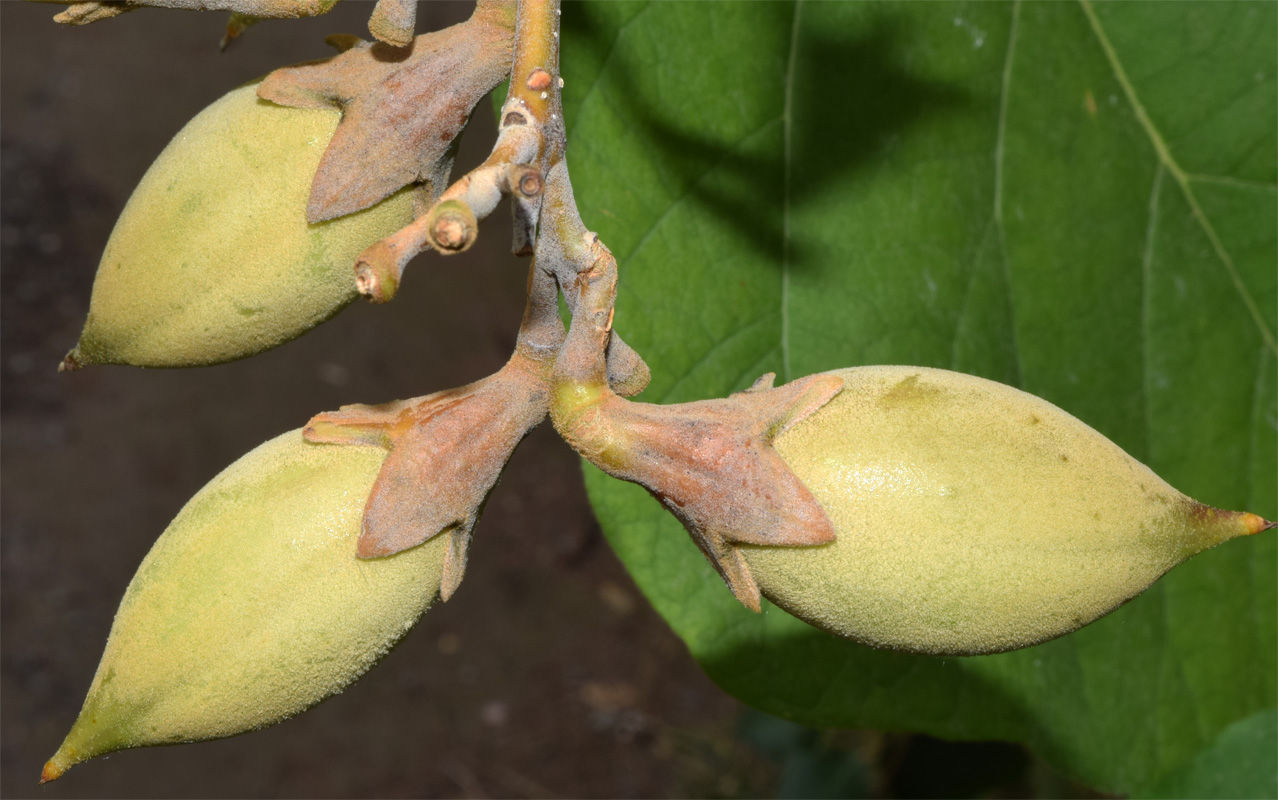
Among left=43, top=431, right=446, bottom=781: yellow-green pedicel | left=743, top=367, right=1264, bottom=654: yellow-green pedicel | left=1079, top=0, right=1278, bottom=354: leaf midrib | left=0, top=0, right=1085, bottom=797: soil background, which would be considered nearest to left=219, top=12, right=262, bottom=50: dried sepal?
left=43, top=431, right=446, bottom=781: yellow-green pedicel

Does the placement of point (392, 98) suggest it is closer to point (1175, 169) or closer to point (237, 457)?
point (1175, 169)

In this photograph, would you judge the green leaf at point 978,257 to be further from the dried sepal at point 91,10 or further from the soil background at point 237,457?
the soil background at point 237,457

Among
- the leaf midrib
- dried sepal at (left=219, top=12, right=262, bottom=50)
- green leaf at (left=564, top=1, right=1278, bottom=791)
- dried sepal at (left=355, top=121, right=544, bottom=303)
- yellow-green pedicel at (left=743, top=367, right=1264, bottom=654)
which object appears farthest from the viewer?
the leaf midrib

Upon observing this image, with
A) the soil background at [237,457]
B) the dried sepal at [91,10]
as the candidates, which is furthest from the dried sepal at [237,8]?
the soil background at [237,457]

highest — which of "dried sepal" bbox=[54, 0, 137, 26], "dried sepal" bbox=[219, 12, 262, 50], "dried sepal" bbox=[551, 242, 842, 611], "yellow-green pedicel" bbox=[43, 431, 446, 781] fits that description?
"dried sepal" bbox=[54, 0, 137, 26]

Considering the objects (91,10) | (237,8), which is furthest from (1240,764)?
(91,10)

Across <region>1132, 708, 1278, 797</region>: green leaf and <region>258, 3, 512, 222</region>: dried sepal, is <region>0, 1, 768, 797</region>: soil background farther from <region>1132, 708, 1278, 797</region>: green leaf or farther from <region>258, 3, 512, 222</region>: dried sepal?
<region>258, 3, 512, 222</region>: dried sepal
